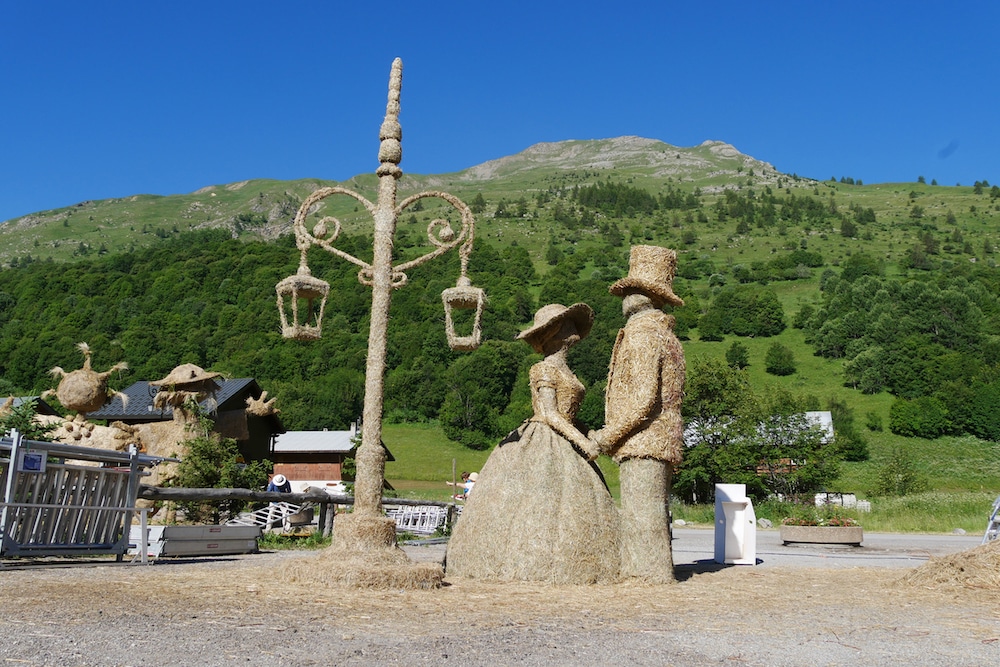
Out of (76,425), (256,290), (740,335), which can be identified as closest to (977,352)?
(740,335)

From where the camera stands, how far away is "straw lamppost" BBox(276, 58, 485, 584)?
25.3 ft

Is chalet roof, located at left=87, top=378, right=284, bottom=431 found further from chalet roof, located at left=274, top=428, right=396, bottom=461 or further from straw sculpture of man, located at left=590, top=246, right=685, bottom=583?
straw sculpture of man, located at left=590, top=246, right=685, bottom=583

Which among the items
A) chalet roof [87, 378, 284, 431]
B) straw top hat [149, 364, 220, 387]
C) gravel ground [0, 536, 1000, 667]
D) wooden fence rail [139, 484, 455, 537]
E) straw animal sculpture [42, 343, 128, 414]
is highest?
chalet roof [87, 378, 284, 431]

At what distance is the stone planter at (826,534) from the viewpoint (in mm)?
15898

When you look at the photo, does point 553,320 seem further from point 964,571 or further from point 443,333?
point 443,333

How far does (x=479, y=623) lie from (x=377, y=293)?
368cm

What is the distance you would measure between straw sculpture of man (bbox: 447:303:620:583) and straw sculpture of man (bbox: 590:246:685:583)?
21 cm

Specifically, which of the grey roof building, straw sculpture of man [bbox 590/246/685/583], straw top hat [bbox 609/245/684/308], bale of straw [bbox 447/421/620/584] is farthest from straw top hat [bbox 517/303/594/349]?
the grey roof building

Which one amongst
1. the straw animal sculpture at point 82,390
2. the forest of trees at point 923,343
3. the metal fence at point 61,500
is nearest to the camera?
the metal fence at point 61,500

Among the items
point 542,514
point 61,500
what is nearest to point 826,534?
point 542,514

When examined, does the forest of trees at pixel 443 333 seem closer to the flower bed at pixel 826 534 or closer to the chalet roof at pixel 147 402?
the chalet roof at pixel 147 402

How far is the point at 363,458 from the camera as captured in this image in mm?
7871

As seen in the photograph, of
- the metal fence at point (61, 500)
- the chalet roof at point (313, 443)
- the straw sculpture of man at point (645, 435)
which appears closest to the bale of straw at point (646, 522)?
the straw sculpture of man at point (645, 435)

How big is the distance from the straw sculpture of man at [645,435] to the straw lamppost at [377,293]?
1572 mm
